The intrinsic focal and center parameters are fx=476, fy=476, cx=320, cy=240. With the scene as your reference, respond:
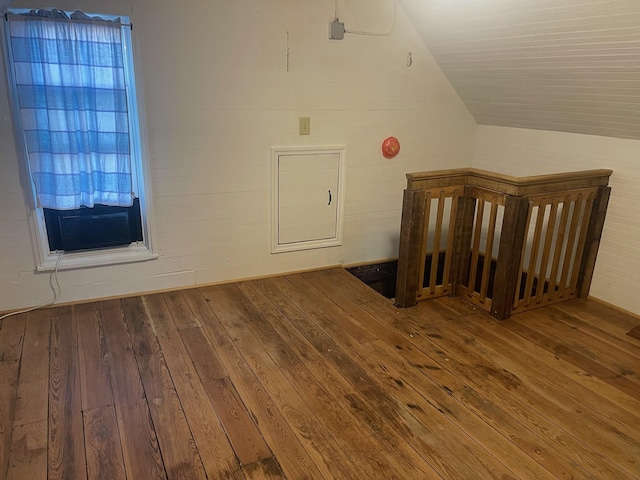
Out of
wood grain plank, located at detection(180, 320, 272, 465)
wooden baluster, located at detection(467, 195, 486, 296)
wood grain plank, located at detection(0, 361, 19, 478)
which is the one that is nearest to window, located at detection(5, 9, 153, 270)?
wood grain plank, located at detection(0, 361, 19, 478)

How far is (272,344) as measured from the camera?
2.69 m

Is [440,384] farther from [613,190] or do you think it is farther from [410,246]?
[613,190]

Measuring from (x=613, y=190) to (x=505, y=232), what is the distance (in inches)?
36.1

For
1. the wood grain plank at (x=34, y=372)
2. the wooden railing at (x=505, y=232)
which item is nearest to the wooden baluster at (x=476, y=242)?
the wooden railing at (x=505, y=232)

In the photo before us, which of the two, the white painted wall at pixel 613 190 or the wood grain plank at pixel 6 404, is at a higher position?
the white painted wall at pixel 613 190

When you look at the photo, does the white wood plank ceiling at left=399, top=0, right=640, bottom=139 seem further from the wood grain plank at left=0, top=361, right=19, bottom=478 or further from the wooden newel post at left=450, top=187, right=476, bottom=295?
the wood grain plank at left=0, top=361, right=19, bottom=478

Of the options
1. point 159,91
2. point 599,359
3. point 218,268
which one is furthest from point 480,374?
point 159,91

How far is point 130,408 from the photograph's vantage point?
2123mm

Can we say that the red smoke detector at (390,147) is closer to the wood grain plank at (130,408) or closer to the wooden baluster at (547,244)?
the wooden baluster at (547,244)

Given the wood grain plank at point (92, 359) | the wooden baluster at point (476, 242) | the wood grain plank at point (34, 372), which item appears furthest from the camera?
the wooden baluster at point (476, 242)

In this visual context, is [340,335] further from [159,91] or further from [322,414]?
[159,91]

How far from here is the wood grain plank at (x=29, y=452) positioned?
175cm

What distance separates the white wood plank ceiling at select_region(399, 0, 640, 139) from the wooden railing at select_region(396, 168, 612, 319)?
0.48 m

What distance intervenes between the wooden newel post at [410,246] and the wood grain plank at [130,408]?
169 centimetres
